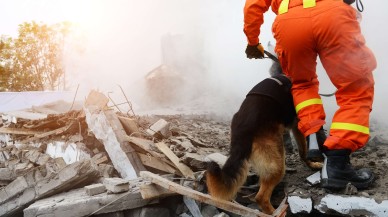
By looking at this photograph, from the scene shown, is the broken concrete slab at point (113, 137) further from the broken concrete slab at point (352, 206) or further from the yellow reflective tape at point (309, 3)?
the yellow reflective tape at point (309, 3)

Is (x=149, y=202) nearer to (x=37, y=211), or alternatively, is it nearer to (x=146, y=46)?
(x=37, y=211)

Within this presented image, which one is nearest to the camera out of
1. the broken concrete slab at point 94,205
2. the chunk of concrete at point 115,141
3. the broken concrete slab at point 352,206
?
the broken concrete slab at point 352,206

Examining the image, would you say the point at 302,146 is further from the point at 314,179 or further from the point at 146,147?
the point at 146,147

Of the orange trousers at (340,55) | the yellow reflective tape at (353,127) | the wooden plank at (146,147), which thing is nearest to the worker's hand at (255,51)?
the orange trousers at (340,55)

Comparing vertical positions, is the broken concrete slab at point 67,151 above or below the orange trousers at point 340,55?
below

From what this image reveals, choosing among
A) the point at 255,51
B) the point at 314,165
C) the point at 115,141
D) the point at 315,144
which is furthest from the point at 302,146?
the point at 115,141

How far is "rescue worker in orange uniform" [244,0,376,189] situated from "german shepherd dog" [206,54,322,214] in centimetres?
19

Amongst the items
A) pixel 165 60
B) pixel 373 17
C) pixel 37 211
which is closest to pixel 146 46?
pixel 165 60

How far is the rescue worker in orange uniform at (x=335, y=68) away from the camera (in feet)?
7.17

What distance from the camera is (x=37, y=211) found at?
3.09 meters

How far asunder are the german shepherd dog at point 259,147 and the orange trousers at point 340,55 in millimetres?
258

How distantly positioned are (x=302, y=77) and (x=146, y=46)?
90.4 feet

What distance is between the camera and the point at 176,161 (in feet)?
11.3

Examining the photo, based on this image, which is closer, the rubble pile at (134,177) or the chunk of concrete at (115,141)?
the rubble pile at (134,177)
